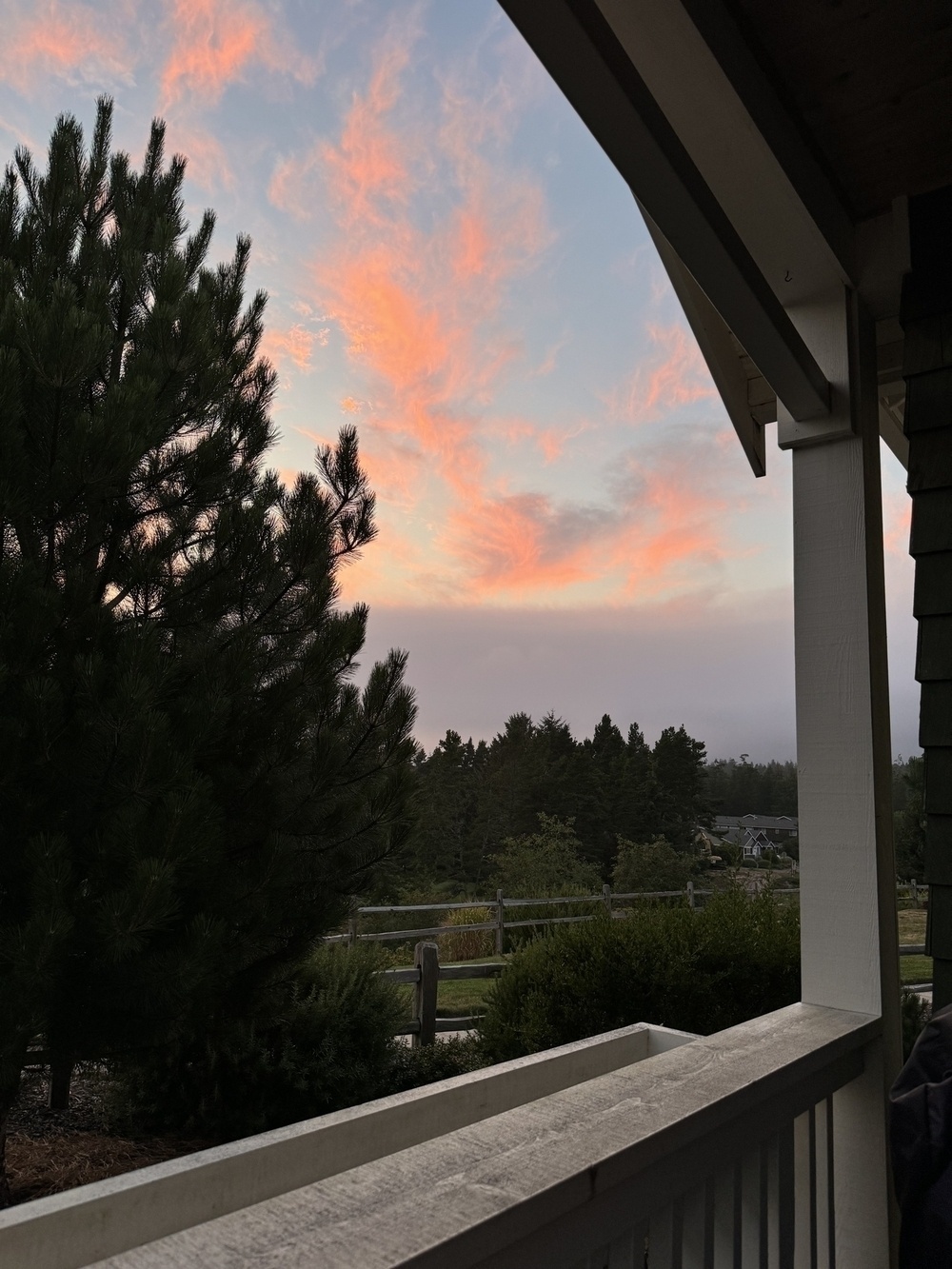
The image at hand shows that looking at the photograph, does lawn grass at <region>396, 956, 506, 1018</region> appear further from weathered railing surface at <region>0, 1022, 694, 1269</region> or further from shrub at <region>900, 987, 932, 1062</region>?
weathered railing surface at <region>0, 1022, 694, 1269</region>

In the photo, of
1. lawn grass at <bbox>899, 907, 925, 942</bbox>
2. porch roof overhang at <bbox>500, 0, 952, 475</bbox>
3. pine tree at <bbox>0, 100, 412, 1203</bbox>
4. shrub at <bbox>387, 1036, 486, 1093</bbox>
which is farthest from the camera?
lawn grass at <bbox>899, 907, 925, 942</bbox>

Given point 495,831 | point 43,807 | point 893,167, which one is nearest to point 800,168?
point 893,167

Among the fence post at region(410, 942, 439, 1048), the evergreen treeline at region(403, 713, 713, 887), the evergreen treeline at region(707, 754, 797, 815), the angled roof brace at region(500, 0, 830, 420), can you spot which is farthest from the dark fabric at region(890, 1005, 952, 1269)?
the evergreen treeline at region(403, 713, 713, 887)

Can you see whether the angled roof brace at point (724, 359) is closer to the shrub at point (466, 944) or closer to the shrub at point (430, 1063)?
the shrub at point (430, 1063)

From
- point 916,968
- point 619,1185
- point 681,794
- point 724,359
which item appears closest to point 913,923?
point 916,968

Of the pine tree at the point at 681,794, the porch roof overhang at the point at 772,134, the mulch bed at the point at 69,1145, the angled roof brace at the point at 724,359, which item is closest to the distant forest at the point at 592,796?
the pine tree at the point at 681,794

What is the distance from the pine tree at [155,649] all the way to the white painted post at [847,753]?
198 cm

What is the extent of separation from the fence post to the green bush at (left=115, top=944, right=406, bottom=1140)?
1.18 m

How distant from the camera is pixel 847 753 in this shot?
50.3 inches

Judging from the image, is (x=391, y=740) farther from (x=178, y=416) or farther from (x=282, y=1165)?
(x=282, y=1165)

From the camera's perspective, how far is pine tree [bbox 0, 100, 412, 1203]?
260 cm

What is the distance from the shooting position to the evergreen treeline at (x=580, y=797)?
15047 millimetres

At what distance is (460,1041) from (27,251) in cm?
434

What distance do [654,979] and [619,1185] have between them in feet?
10.3
